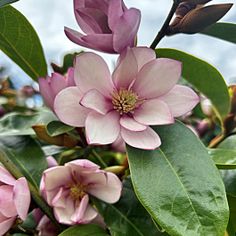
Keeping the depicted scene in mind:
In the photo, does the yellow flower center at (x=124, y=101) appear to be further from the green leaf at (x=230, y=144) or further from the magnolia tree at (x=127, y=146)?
the green leaf at (x=230, y=144)

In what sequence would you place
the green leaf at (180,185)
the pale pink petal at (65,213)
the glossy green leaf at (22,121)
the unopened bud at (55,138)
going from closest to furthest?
1. the green leaf at (180,185)
2. the pale pink petal at (65,213)
3. the unopened bud at (55,138)
4. the glossy green leaf at (22,121)

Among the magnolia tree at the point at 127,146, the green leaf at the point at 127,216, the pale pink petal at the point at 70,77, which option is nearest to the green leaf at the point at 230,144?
the magnolia tree at the point at 127,146

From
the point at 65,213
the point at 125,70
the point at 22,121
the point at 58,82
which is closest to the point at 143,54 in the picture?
the point at 125,70

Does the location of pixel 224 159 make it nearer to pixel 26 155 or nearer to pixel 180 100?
pixel 180 100

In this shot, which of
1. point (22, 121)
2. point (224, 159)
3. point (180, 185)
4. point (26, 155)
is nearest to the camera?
point (180, 185)

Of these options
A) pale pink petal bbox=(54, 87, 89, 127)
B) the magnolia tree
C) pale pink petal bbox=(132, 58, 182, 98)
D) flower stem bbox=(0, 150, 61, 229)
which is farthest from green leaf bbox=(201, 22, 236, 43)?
flower stem bbox=(0, 150, 61, 229)

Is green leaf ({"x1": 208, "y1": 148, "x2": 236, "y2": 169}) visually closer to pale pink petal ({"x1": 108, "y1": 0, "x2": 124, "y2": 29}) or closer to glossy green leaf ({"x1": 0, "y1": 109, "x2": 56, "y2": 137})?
pale pink petal ({"x1": 108, "y1": 0, "x2": 124, "y2": 29})

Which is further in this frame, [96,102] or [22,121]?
[22,121]
